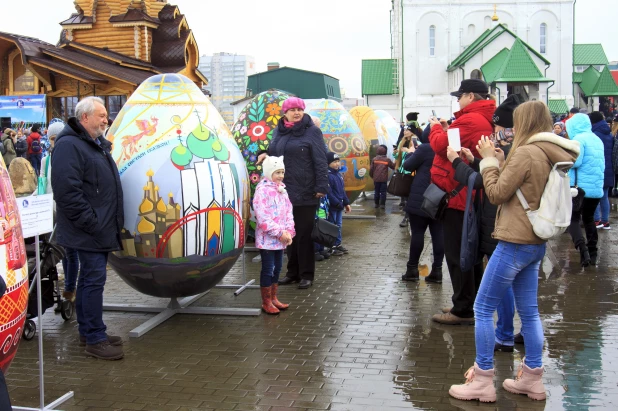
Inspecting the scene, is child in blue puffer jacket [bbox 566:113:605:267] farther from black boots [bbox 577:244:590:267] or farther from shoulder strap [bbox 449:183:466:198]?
shoulder strap [bbox 449:183:466:198]

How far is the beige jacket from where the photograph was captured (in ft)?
15.6

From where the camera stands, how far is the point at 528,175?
4.77 m

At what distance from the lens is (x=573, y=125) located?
989 centimetres

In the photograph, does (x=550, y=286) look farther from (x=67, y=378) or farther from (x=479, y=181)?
(x=67, y=378)

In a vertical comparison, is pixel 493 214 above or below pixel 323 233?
above

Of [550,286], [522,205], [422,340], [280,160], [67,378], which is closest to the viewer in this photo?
[522,205]

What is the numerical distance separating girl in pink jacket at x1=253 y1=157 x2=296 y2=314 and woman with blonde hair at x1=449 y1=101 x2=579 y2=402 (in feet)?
8.63

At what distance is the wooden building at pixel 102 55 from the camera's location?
85.5ft

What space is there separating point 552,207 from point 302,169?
3.93m

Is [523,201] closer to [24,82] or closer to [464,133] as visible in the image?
[464,133]

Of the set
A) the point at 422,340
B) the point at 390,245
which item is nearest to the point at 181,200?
the point at 422,340

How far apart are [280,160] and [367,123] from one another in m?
11.3

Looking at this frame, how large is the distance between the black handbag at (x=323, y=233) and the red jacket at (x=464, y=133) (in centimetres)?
215

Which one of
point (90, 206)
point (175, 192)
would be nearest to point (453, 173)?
point (175, 192)
